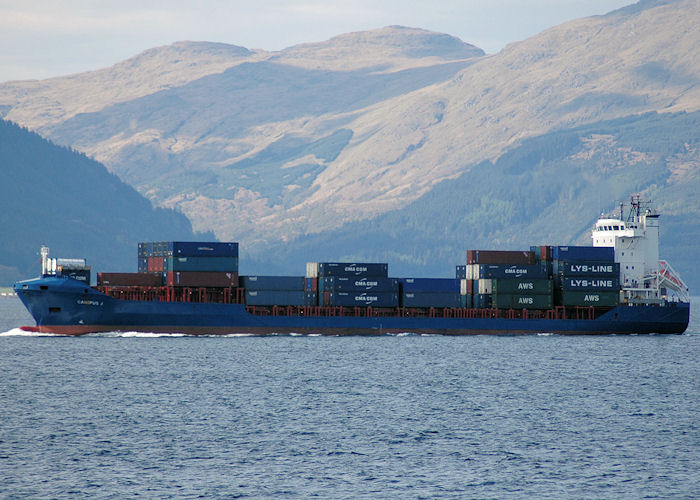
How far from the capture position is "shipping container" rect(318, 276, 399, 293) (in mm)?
89938

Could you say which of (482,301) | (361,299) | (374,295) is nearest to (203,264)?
(361,299)

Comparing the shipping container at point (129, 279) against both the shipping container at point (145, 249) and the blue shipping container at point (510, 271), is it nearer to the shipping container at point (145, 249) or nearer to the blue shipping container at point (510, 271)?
the shipping container at point (145, 249)

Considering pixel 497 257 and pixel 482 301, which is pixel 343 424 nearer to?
pixel 482 301

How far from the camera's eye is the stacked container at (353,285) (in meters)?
90.1

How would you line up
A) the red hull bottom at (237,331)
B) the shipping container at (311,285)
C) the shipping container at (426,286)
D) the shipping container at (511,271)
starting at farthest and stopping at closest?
the shipping container at (426,286) < the shipping container at (511,271) < the shipping container at (311,285) < the red hull bottom at (237,331)

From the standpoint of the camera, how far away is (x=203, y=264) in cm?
8775

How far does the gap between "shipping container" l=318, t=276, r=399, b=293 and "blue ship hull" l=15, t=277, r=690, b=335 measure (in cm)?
251

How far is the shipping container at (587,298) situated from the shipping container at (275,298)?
23.7 metres

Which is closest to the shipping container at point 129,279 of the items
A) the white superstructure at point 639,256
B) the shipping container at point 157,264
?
the shipping container at point 157,264

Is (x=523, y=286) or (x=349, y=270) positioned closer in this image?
(x=349, y=270)

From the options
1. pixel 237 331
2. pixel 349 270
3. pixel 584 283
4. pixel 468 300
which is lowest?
pixel 237 331

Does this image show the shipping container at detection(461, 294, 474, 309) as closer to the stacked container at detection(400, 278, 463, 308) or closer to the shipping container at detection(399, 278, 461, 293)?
the stacked container at detection(400, 278, 463, 308)

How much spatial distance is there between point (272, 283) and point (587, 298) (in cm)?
2878

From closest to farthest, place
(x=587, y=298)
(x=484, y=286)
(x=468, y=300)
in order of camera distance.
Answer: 1. (x=484, y=286)
2. (x=587, y=298)
3. (x=468, y=300)
